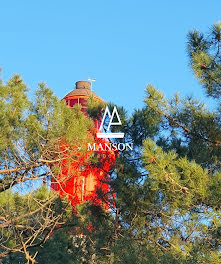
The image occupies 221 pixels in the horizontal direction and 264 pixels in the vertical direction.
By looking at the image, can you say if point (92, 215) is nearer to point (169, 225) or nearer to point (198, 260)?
point (169, 225)

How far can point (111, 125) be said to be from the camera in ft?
21.8

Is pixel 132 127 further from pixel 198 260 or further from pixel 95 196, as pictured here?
pixel 198 260

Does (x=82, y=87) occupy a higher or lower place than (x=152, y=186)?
higher

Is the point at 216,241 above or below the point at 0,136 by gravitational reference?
below

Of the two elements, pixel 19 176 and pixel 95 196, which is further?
pixel 95 196

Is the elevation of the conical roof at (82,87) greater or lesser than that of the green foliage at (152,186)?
greater

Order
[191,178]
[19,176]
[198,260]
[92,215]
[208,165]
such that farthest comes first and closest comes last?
[92,215], [208,165], [19,176], [191,178], [198,260]

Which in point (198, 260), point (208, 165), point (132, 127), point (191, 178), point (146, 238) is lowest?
point (198, 260)

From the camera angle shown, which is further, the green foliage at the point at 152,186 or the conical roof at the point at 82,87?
the conical roof at the point at 82,87

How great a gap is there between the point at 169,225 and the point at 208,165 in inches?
34.2

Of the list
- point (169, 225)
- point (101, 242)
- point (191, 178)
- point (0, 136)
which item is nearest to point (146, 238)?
point (169, 225)

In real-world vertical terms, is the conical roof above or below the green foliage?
above

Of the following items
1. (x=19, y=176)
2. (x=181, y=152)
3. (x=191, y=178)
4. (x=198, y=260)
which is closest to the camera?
(x=198, y=260)

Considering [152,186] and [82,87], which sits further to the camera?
[82,87]
